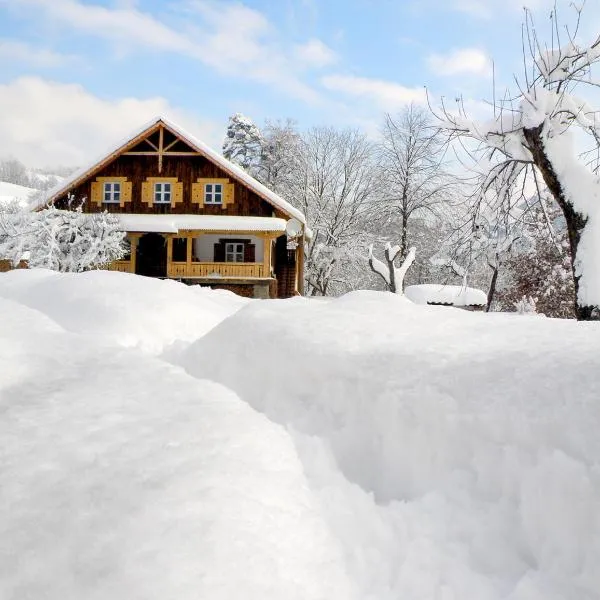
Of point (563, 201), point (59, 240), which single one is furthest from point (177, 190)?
point (563, 201)

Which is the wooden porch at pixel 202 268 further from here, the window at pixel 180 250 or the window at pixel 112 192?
the window at pixel 180 250

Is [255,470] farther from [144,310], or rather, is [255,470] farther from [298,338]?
[144,310]

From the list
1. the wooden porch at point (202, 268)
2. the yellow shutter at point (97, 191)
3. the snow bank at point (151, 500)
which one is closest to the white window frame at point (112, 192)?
the yellow shutter at point (97, 191)

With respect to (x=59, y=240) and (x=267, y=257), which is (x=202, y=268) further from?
(x=59, y=240)

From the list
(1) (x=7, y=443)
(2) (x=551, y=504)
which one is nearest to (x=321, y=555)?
(2) (x=551, y=504)

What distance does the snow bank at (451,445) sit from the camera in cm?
216

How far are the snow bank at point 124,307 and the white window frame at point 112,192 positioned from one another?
46.4 ft

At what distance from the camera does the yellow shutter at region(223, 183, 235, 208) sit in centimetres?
2212

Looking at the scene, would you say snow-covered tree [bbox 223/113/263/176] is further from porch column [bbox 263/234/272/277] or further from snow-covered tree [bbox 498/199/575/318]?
snow-covered tree [bbox 498/199/575/318]

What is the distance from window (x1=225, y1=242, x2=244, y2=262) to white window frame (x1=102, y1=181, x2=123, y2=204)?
508 cm

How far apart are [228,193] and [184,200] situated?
6.24ft

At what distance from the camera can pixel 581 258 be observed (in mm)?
6500

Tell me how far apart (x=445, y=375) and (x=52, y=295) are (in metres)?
6.71

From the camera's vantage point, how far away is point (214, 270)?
21.8m
